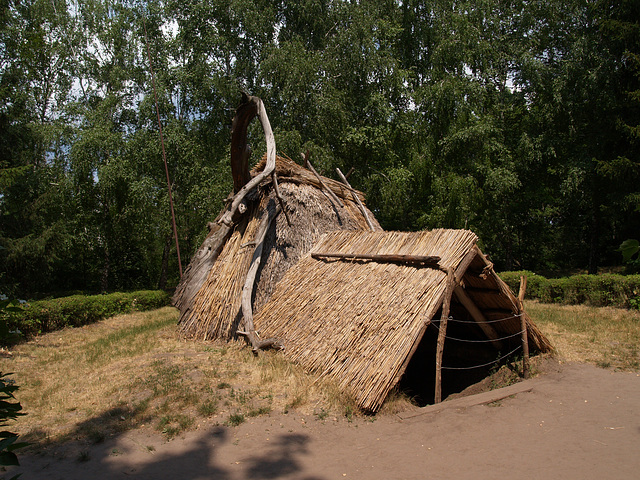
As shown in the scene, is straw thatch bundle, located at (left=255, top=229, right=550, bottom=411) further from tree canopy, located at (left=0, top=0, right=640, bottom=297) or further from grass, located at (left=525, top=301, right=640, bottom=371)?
tree canopy, located at (left=0, top=0, right=640, bottom=297)

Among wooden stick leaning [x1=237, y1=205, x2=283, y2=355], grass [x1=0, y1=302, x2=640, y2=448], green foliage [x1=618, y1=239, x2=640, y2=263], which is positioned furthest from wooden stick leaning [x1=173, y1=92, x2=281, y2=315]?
green foliage [x1=618, y1=239, x2=640, y2=263]

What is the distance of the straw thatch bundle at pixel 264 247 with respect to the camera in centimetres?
931

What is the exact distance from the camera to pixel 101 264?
23.7m

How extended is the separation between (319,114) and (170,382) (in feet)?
47.9

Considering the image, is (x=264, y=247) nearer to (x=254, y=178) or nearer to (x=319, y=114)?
(x=254, y=178)

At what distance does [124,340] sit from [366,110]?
1441cm

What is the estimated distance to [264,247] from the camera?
9.83 metres

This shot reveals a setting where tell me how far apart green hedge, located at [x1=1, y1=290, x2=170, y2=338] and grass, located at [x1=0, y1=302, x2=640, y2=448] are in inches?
22.2

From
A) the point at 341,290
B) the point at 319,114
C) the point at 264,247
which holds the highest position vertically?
the point at 319,114

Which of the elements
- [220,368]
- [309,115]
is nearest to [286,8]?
[309,115]

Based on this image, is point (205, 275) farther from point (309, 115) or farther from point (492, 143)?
point (492, 143)

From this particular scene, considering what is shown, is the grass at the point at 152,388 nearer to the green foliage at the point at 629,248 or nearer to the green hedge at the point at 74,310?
the green hedge at the point at 74,310

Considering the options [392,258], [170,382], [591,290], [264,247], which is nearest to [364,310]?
[392,258]

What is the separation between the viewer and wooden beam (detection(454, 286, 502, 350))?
24.6 ft
